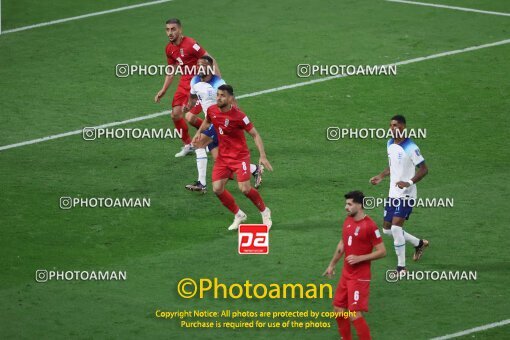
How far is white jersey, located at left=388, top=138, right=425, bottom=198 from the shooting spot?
1912 centimetres

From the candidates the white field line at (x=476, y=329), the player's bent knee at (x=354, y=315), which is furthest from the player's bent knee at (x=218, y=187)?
the white field line at (x=476, y=329)

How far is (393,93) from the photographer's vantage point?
2673 cm

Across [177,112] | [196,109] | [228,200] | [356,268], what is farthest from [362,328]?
[177,112]

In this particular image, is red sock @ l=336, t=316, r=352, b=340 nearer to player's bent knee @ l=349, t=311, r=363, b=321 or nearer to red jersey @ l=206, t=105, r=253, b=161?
player's bent knee @ l=349, t=311, r=363, b=321

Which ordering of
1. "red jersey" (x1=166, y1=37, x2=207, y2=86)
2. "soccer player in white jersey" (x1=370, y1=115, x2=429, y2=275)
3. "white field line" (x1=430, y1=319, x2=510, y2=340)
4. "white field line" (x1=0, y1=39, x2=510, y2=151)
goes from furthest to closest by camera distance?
1. "white field line" (x1=0, y1=39, x2=510, y2=151)
2. "red jersey" (x1=166, y1=37, x2=207, y2=86)
3. "soccer player in white jersey" (x1=370, y1=115, x2=429, y2=275)
4. "white field line" (x1=430, y1=319, x2=510, y2=340)

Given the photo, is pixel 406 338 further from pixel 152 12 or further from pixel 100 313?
pixel 152 12

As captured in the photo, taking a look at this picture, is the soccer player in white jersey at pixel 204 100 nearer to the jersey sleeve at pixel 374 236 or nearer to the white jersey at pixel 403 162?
the white jersey at pixel 403 162

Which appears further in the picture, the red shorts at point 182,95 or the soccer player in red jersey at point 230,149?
the red shorts at point 182,95

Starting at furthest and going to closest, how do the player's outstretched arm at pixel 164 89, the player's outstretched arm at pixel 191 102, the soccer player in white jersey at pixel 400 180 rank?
the player's outstretched arm at pixel 164 89
the player's outstretched arm at pixel 191 102
the soccer player in white jersey at pixel 400 180

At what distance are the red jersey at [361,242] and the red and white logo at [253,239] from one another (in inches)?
141

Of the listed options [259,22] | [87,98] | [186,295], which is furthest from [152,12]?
[186,295]

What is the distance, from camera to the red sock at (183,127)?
2375 centimetres

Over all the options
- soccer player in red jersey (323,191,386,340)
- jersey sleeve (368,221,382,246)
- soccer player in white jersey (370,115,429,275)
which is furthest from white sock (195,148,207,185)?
jersey sleeve (368,221,382,246)

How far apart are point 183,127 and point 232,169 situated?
143 inches
